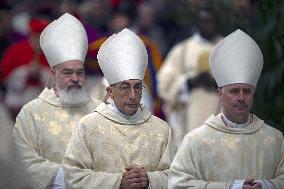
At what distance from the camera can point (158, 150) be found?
10.3 metres

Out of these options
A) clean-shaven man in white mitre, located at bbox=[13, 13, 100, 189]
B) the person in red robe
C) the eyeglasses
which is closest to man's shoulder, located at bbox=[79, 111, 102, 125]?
the eyeglasses

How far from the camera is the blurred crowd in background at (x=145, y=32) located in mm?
12625

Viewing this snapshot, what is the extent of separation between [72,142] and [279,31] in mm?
3023

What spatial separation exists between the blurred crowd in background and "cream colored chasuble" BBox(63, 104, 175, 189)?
2.16m

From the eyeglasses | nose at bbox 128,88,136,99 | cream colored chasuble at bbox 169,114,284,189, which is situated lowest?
cream colored chasuble at bbox 169,114,284,189

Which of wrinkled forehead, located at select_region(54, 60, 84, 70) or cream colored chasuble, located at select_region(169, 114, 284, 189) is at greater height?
wrinkled forehead, located at select_region(54, 60, 84, 70)

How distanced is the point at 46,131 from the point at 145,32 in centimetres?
753

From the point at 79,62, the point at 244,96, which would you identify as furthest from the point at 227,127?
the point at 79,62

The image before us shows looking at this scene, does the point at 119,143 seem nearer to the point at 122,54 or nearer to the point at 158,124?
the point at 158,124

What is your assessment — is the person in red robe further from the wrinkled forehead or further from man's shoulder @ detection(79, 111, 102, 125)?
man's shoulder @ detection(79, 111, 102, 125)

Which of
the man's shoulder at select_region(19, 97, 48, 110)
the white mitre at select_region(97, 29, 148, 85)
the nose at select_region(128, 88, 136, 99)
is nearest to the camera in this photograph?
the nose at select_region(128, 88, 136, 99)

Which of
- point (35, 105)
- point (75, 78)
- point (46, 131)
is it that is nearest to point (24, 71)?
point (35, 105)

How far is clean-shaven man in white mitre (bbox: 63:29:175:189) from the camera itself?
10.1m

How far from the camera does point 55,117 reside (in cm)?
1141
